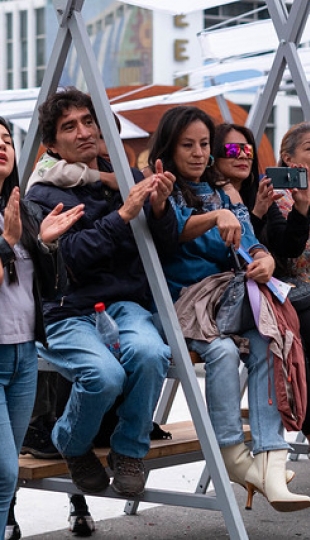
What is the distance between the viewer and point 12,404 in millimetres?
4207

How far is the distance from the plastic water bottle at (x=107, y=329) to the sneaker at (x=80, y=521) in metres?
1.61

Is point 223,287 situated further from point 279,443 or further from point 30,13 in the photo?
point 30,13

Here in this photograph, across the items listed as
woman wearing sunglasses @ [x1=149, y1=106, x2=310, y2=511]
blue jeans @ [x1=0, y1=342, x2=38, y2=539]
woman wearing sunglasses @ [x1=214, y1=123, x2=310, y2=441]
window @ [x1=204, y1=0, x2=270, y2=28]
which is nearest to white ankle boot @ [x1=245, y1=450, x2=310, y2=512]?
woman wearing sunglasses @ [x1=149, y1=106, x2=310, y2=511]

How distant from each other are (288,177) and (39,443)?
5.39 ft

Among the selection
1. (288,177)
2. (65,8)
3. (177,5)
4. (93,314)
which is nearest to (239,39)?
(177,5)

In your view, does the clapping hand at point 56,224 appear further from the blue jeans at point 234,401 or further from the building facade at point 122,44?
the building facade at point 122,44

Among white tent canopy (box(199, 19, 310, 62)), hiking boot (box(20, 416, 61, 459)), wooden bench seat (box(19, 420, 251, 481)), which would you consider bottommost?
wooden bench seat (box(19, 420, 251, 481))

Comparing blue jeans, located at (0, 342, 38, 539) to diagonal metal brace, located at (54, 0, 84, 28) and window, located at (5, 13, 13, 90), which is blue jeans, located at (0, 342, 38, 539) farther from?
window, located at (5, 13, 13, 90)

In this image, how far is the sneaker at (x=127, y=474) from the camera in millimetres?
4711

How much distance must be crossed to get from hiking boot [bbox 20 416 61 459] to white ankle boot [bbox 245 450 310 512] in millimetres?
855

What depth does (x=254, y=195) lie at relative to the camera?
18.7 ft

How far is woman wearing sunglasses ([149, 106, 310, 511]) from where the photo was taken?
4754mm

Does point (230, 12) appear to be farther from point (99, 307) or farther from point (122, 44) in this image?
point (99, 307)

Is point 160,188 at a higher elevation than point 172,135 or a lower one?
lower
